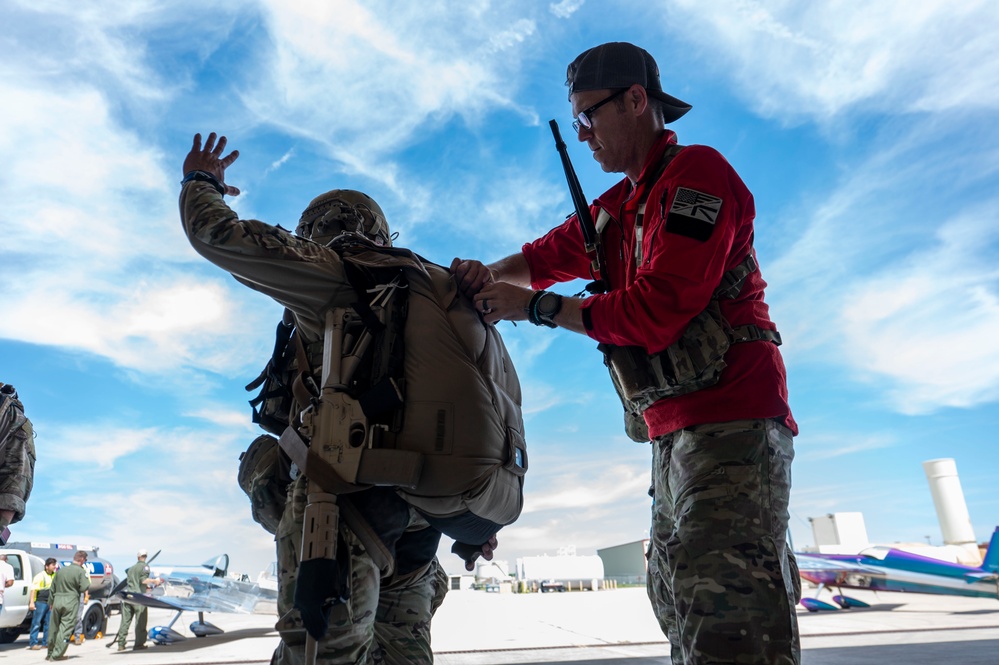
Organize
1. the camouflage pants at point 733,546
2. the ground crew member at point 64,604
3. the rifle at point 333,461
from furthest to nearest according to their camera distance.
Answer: the ground crew member at point 64,604, the rifle at point 333,461, the camouflage pants at point 733,546

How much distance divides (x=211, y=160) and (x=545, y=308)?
172 centimetres

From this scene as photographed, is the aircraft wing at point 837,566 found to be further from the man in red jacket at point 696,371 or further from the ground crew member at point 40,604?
the man in red jacket at point 696,371

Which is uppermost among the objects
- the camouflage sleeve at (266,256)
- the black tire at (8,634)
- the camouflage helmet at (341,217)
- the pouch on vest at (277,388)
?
the camouflage helmet at (341,217)

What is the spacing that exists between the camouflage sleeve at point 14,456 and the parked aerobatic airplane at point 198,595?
8264 millimetres

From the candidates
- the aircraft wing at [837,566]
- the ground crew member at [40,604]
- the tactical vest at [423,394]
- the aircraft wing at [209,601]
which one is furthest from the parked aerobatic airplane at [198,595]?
the aircraft wing at [837,566]

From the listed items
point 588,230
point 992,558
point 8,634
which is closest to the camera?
point 588,230

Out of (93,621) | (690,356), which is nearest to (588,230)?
(690,356)

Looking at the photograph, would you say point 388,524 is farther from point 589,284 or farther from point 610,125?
point 610,125

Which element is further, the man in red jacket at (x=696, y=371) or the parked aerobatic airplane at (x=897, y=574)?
the parked aerobatic airplane at (x=897, y=574)

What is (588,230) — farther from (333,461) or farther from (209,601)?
(209,601)

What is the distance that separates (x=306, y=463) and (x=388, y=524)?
390 mm

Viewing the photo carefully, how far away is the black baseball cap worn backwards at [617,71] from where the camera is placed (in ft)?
7.47

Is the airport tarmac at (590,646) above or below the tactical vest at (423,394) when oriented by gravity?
below

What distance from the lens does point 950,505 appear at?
31641mm
